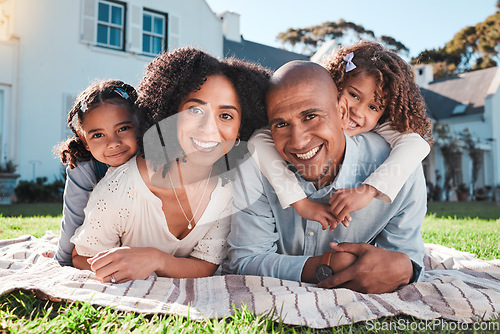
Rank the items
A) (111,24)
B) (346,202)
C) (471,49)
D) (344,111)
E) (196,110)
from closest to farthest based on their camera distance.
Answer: (346,202) → (196,110) → (344,111) → (111,24) → (471,49)

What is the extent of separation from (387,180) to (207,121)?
950 mm

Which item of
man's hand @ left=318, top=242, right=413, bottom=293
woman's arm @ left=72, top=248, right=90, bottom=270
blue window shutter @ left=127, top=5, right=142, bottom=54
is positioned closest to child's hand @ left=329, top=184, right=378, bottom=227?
man's hand @ left=318, top=242, right=413, bottom=293

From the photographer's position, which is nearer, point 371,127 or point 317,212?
point 317,212

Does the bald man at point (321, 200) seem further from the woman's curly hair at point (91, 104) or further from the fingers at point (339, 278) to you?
the woman's curly hair at point (91, 104)

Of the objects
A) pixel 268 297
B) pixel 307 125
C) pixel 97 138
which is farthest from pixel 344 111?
pixel 97 138

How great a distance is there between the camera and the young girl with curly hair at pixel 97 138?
2.49m

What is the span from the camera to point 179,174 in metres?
2.33

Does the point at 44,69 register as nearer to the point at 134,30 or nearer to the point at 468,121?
the point at 134,30

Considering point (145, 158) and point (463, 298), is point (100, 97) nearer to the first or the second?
point (145, 158)

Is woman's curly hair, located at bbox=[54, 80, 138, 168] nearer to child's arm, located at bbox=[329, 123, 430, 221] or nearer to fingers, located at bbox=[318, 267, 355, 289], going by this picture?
child's arm, located at bbox=[329, 123, 430, 221]

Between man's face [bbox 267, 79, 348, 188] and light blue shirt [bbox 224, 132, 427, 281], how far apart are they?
5.3 inches

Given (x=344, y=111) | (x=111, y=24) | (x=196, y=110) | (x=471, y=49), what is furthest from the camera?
(x=471, y=49)

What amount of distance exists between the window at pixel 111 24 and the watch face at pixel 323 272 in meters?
10.4

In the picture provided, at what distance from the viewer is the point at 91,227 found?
224 cm
